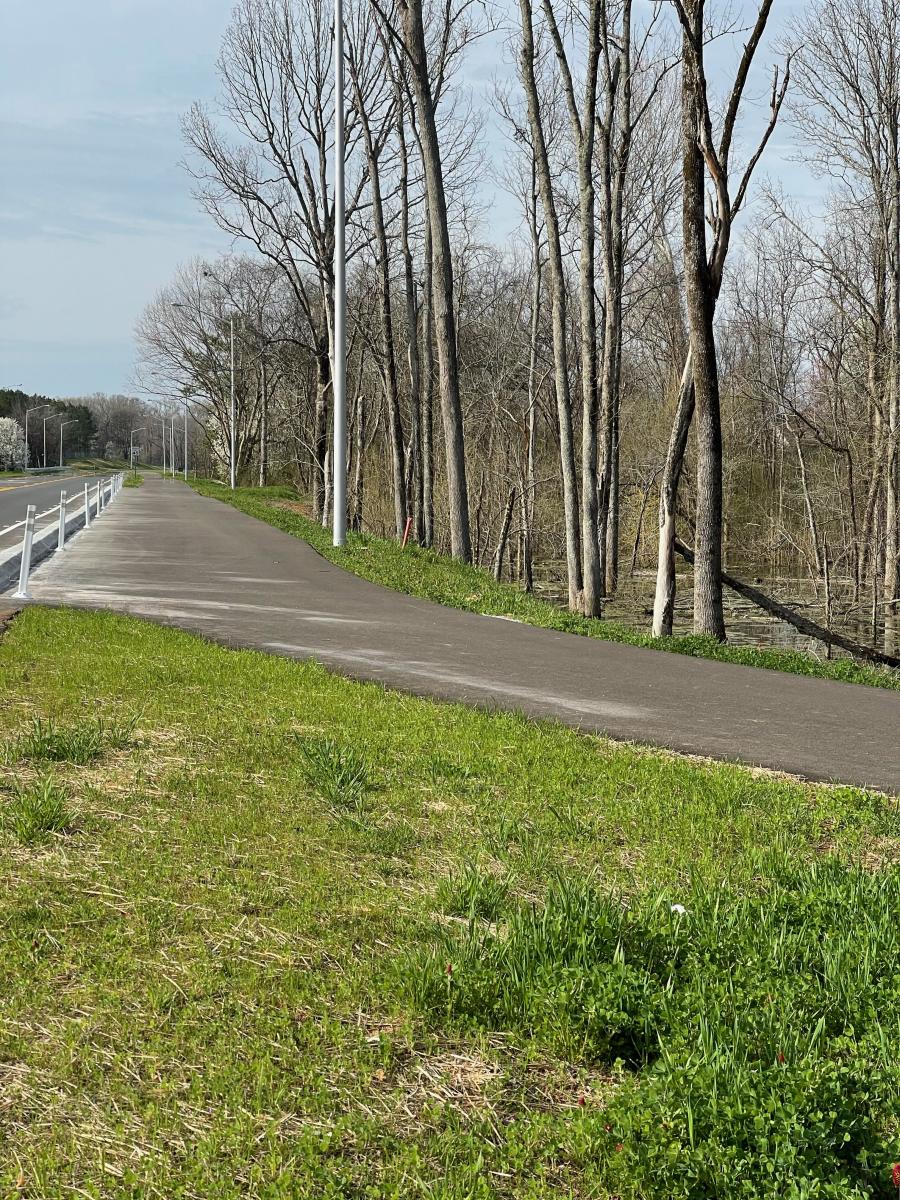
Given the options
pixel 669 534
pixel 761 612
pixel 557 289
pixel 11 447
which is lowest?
pixel 761 612

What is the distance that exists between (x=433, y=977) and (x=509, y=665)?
676 centimetres

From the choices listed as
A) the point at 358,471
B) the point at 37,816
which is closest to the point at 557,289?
the point at 37,816

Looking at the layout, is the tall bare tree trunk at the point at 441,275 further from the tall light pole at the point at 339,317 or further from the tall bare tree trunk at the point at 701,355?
the tall bare tree trunk at the point at 701,355

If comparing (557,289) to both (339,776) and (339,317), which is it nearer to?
(339,317)

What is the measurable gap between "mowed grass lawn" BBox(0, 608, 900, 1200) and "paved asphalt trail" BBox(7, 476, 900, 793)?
1435mm

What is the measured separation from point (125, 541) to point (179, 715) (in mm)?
16216

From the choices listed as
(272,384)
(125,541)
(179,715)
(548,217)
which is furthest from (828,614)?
(272,384)

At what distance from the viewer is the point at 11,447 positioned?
11388cm

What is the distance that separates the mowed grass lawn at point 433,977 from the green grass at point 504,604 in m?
5.96

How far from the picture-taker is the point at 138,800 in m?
5.34

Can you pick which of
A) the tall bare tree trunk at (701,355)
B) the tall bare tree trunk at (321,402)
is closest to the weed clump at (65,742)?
Result: the tall bare tree trunk at (701,355)

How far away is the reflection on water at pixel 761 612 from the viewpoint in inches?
767

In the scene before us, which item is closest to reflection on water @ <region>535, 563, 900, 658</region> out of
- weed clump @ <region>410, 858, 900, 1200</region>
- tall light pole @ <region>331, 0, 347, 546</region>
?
tall light pole @ <region>331, 0, 347, 546</region>

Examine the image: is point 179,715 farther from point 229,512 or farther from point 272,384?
point 272,384
